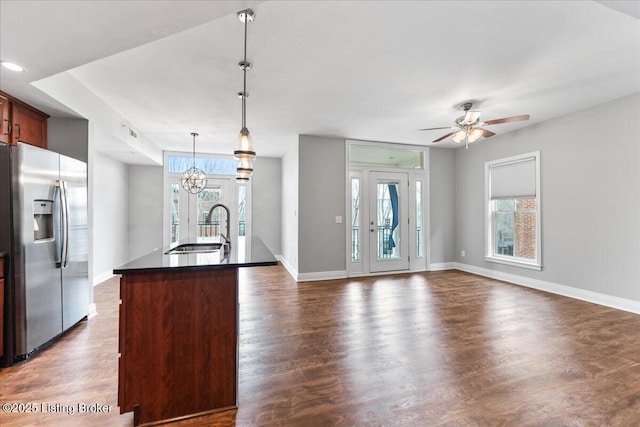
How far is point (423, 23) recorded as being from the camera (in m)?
2.10

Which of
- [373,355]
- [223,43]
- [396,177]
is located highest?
[223,43]

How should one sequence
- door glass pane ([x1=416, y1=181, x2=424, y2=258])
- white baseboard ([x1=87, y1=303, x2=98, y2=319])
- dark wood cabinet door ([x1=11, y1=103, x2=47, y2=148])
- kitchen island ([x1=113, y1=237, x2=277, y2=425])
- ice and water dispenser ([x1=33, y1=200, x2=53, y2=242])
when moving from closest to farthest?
kitchen island ([x1=113, y1=237, x2=277, y2=425]) < ice and water dispenser ([x1=33, y1=200, x2=53, y2=242]) < dark wood cabinet door ([x1=11, y1=103, x2=47, y2=148]) < white baseboard ([x1=87, y1=303, x2=98, y2=319]) < door glass pane ([x1=416, y1=181, x2=424, y2=258])

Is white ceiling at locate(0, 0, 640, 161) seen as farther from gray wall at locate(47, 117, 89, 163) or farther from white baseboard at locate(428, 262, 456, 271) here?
white baseboard at locate(428, 262, 456, 271)

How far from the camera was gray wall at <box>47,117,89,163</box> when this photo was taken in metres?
3.17

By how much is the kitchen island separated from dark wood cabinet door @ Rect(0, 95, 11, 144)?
2.15 meters

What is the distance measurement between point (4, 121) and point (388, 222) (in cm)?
546

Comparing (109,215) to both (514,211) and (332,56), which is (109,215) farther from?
(514,211)

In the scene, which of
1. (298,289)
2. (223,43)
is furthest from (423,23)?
(298,289)

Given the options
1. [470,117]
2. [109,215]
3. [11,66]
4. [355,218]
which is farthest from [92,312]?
Answer: [470,117]

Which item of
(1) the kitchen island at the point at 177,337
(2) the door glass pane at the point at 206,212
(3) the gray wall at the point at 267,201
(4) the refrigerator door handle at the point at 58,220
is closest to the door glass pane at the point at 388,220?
(3) the gray wall at the point at 267,201

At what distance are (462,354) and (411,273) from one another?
132 inches

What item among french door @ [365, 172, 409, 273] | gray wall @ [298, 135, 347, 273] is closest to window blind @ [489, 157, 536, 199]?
french door @ [365, 172, 409, 273]

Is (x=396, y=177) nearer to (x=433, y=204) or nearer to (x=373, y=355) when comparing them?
(x=433, y=204)

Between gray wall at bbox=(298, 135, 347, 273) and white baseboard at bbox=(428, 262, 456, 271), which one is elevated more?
gray wall at bbox=(298, 135, 347, 273)
